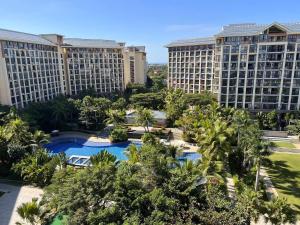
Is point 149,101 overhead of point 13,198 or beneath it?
overhead

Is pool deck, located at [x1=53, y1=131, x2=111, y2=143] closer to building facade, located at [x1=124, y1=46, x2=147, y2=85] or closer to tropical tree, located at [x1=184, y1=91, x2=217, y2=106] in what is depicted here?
tropical tree, located at [x1=184, y1=91, x2=217, y2=106]

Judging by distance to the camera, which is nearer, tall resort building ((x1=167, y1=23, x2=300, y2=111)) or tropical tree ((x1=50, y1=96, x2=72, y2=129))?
tropical tree ((x1=50, y1=96, x2=72, y2=129))

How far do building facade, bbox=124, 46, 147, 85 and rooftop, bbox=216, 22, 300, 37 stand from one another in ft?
152

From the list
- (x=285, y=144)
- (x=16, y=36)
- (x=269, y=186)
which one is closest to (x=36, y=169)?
(x=269, y=186)

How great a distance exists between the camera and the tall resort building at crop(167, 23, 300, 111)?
173 feet

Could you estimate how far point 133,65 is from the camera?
98.9m

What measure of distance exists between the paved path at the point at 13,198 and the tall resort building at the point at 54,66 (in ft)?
101

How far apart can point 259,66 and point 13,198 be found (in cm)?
5369

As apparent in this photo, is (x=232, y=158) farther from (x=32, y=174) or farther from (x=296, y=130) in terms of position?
(x=32, y=174)

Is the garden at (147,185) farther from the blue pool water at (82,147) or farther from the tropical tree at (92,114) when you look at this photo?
the tropical tree at (92,114)

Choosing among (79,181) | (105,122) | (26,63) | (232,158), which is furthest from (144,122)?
(26,63)

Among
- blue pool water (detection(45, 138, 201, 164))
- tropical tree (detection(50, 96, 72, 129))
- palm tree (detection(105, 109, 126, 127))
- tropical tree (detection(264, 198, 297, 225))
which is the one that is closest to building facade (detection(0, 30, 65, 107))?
tropical tree (detection(50, 96, 72, 129))

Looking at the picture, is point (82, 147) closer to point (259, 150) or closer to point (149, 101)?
point (149, 101)

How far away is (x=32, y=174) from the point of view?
28.0m
